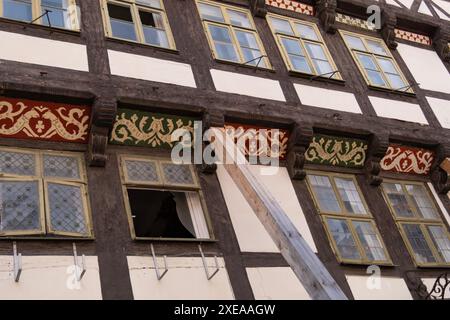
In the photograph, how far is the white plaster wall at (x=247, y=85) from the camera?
7.86 meters

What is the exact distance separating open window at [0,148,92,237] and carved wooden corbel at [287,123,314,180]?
2905 millimetres

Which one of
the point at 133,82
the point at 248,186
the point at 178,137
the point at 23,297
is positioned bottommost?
the point at 23,297

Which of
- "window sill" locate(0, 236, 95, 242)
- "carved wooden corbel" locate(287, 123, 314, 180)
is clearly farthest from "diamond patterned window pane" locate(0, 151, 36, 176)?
"carved wooden corbel" locate(287, 123, 314, 180)

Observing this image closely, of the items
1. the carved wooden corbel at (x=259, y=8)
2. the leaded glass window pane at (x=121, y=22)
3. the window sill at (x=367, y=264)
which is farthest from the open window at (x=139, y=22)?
the window sill at (x=367, y=264)

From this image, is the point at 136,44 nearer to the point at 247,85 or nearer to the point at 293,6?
the point at 247,85

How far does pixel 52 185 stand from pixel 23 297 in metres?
1.48

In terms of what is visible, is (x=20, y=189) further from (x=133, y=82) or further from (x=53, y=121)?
(x=133, y=82)

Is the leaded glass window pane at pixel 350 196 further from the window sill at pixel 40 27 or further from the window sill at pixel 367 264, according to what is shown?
the window sill at pixel 40 27

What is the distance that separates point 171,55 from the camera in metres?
7.78

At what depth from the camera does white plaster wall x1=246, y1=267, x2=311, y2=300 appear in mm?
6176

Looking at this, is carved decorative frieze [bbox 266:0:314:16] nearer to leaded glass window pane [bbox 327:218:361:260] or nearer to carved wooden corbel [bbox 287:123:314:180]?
carved wooden corbel [bbox 287:123:314:180]

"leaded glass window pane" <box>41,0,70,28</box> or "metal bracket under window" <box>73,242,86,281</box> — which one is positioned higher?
"leaded glass window pane" <box>41,0,70,28</box>

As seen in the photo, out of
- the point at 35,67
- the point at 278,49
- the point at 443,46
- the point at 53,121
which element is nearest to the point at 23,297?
the point at 53,121

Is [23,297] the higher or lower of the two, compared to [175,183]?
lower
